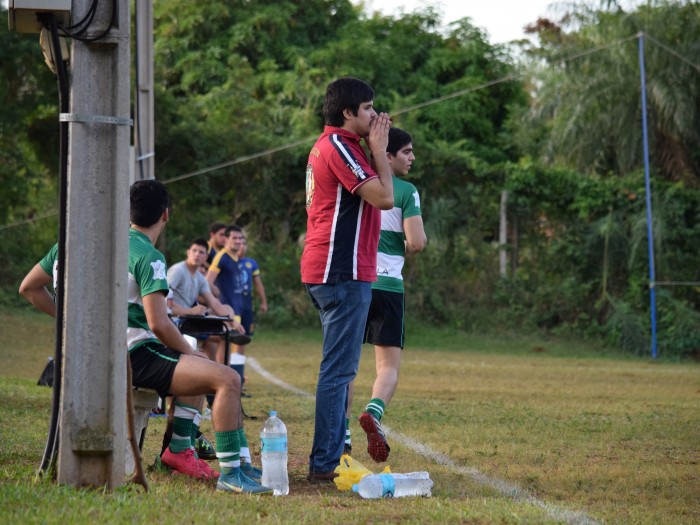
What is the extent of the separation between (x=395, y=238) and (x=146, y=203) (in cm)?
220

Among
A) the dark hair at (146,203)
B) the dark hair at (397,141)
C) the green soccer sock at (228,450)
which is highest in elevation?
the dark hair at (397,141)

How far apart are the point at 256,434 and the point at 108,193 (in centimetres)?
378

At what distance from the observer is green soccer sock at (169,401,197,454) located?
636 cm

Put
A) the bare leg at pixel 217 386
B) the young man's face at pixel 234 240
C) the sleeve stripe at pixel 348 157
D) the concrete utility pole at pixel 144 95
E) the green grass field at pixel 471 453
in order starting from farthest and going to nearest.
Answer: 1. the concrete utility pole at pixel 144 95
2. the young man's face at pixel 234 240
3. the sleeve stripe at pixel 348 157
4. the bare leg at pixel 217 386
5. the green grass field at pixel 471 453

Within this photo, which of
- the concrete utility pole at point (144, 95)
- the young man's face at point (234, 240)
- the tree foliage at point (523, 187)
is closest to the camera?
the young man's face at point (234, 240)

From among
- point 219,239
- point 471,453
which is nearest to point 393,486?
point 471,453

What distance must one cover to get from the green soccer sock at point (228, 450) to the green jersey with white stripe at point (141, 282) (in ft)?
2.15

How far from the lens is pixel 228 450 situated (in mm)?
5742

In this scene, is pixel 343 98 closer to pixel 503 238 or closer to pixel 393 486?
pixel 393 486

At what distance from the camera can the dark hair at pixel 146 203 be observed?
6.12 meters

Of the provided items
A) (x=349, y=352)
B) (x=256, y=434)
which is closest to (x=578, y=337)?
(x=256, y=434)

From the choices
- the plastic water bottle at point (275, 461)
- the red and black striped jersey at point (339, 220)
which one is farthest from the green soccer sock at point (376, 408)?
the plastic water bottle at point (275, 461)

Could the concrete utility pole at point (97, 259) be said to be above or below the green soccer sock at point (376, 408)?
above

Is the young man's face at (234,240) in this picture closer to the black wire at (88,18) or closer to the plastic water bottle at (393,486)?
the plastic water bottle at (393,486)
